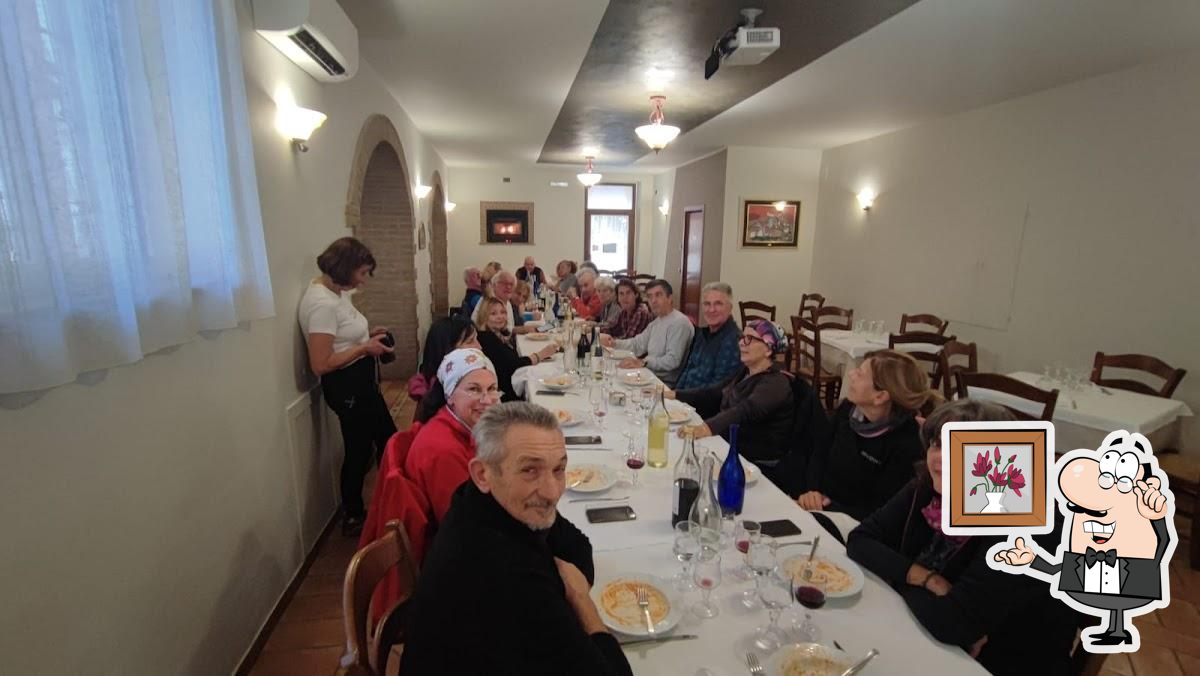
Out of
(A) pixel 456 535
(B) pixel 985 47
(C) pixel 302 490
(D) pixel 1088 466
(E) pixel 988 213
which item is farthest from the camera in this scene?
(E) pixel 988 213

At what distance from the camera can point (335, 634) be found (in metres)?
2.25

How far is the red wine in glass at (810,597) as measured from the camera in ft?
4.03

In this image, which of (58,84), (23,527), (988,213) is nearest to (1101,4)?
(988,213)

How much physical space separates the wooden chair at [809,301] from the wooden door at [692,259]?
1810mm

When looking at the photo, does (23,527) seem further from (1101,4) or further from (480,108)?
(480,108)

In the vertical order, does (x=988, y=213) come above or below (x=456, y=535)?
above

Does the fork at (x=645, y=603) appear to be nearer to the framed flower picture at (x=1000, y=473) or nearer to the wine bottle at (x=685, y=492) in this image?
the wine bottle at (x=685, y=492)

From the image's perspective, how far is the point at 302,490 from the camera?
105 inches

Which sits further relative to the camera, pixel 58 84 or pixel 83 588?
pixel 83 588

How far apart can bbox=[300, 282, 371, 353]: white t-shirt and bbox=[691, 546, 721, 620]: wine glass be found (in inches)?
85.8

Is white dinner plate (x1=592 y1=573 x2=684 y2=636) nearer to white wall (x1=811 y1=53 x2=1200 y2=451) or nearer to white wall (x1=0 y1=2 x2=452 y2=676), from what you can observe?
white wall (x1=0 y1=2 x2=452 y2=676)

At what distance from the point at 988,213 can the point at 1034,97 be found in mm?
981

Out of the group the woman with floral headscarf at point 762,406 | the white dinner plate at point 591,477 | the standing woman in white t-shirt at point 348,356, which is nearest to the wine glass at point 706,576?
the white dinner plate at point 591,477

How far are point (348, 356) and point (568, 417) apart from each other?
1217 mm
